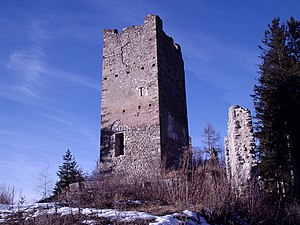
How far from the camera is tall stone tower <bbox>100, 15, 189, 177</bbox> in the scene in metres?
17.2

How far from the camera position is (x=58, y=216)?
6.48m

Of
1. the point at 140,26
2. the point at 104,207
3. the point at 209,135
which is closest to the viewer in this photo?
the point at 104,207

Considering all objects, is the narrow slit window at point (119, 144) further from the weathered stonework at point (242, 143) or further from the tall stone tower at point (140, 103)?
the weathered stonework at point (242, 143)

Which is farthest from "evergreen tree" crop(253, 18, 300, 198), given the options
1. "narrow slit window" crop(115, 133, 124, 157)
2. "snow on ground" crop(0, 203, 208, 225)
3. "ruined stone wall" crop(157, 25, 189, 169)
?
"snow on ground" crop(0, 203, 208, 225)

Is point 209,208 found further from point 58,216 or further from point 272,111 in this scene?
point 272,111

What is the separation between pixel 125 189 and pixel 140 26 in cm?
1186

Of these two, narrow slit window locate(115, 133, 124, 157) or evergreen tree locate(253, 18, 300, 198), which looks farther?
narrow slit window locate(115, 133, 124, 157)

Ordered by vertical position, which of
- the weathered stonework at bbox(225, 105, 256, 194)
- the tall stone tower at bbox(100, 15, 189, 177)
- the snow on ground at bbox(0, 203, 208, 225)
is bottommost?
the snow on ground at bbox(0, 203, 208, 225)

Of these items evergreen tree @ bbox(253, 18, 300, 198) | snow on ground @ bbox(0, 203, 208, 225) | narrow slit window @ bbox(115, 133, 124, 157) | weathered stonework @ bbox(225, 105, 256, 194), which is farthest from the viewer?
narrow slit window @ bbox(115, 133, 124, 157)

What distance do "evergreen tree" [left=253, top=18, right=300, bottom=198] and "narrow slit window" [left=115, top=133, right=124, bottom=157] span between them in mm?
6872

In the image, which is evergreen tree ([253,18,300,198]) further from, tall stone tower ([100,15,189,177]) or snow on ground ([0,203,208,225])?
snow on ground ([0,203,208,225])

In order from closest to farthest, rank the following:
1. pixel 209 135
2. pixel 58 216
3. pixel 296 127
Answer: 1. pixel 58 216
2. pixel 296 127
3. pixel 209 135

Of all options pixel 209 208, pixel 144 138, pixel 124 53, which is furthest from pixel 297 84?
pixel 209 208

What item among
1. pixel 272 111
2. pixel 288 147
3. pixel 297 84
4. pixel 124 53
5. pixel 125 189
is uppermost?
pixel 124 53
